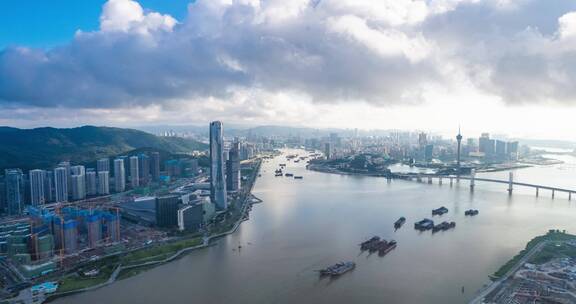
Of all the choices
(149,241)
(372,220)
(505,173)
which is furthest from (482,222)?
(505,173)

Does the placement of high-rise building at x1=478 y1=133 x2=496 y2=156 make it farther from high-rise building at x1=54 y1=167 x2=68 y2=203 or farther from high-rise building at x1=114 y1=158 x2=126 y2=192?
high-rise building at x1=54 y1=167 x2=68 y2=203

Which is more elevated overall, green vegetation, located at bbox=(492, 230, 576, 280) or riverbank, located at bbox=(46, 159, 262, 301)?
green vegetation, located at bbox=(492, 230, 576, 280)

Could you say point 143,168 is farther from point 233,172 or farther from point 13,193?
point 13,193

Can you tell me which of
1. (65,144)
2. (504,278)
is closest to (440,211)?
(504,278)

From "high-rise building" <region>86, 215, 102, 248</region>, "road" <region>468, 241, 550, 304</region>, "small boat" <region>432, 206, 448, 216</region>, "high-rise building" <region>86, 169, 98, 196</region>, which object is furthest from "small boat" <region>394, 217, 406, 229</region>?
"high-rise building" <region>86, 169, 98, 196</region>

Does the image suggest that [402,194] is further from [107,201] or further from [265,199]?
[107,201]

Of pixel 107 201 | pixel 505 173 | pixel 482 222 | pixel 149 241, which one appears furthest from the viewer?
pixel 505 173
